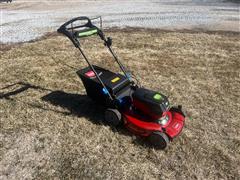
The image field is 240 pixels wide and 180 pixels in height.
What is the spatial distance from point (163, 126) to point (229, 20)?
11567mm

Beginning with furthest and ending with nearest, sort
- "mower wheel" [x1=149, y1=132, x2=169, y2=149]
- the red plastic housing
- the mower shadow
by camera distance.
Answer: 1. the mower shadow
2. the red plastic housing
3. "mower wheel" [x1=149, y1=132, x2=169, y2=149]

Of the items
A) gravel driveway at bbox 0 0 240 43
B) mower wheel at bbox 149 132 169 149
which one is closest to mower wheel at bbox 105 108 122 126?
mower wheel at bbox 149 132 169 149

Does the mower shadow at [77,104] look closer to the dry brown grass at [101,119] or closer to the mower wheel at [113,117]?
the dry brown grass at [101,119]

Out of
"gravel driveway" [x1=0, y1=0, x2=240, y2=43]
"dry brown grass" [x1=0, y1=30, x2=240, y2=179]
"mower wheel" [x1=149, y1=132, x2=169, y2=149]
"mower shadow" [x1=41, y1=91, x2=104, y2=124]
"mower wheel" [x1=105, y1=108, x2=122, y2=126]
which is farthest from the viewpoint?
"gravel driveway" [x1=0, y1=0, x2=240, y2=43]

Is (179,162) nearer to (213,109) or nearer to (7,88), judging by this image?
(213,109)

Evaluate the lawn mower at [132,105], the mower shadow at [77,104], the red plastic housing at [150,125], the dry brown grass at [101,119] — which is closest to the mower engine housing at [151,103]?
the lawn mower at [132,105]

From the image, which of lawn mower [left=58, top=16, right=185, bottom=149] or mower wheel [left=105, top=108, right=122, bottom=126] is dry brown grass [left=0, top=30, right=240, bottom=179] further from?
lawn mower [left=58, top=16, right=185, bottom=149]

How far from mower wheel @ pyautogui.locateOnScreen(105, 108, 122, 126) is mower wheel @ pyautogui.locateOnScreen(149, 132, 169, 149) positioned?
0.69m

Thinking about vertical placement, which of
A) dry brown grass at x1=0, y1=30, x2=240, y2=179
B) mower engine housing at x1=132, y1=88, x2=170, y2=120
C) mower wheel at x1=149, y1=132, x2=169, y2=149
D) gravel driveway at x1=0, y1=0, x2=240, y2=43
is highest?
mower engine housing at x1=132, y1=88, x2=170, y2=120

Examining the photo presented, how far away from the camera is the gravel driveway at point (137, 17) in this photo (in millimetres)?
13602

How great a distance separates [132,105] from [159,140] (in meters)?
0.82

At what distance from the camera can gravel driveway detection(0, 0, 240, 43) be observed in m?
13.6

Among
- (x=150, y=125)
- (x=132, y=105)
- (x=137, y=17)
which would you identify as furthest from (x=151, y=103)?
(x=137, y=17)

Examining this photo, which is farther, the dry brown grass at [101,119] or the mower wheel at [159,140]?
the mower wheel at [159,140]
